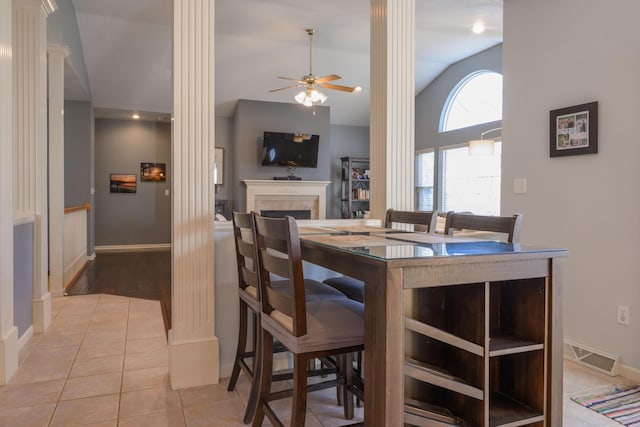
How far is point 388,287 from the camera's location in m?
1.22

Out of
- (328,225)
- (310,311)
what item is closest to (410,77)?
(328,225)

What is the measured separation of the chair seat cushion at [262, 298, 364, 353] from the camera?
1.49 m

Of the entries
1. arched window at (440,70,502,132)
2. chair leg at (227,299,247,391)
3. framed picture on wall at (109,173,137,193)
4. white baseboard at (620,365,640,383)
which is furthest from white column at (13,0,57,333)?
arched window at (440,70,502,132)

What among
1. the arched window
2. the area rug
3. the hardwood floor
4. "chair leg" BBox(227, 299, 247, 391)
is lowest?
the area rug

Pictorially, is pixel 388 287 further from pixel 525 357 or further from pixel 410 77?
pixel 410 77

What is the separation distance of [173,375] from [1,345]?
100 centimetres

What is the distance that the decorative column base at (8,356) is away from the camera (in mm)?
2344

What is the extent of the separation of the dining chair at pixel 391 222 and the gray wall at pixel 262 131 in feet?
18.0

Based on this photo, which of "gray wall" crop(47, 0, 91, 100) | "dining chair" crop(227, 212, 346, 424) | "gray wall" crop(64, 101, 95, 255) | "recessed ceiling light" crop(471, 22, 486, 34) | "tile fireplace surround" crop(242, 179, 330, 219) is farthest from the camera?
"tile fireplace surround" crop(242, 179, 330, 219)

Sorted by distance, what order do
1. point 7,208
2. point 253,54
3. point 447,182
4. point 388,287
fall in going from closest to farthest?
point 388,287 < point 7,208 < point 253,54 < point 447,182

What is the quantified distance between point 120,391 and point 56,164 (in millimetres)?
3076

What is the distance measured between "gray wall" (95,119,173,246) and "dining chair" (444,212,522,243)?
7.44m

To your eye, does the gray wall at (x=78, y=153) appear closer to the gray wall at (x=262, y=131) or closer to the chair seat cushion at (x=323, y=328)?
the gray wall at (x=262, y=131)

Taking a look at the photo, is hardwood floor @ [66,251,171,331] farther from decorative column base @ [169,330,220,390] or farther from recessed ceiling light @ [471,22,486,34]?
recessed ceiling light @ [471,22,486,34]
